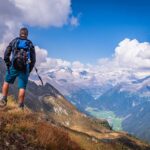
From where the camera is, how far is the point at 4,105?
48.7 feet

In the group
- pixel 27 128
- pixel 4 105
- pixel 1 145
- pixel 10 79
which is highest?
pixel 10 79

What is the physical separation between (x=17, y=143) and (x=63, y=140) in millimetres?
2106

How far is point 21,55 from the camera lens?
45.2 ft

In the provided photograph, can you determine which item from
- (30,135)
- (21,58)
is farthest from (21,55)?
(30,135)

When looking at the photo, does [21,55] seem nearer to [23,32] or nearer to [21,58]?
[21,58]

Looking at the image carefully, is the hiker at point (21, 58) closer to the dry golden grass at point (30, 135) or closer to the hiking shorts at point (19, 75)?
the hiking shorts at point (19, 75)

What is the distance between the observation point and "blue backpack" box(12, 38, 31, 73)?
1378cm

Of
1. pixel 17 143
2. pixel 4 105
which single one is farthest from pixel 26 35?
pixel 17 143

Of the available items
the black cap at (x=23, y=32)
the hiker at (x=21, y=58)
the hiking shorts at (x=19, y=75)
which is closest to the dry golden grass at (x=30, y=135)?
the hiking shorts at (x=19, y=75)

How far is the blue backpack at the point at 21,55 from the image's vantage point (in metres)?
13.8

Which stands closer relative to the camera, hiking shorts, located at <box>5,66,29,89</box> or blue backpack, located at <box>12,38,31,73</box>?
blue backpack, located at <box>12,38,31,73</box>

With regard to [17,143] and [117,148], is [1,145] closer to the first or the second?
[17,143]

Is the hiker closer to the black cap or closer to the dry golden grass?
the black cap

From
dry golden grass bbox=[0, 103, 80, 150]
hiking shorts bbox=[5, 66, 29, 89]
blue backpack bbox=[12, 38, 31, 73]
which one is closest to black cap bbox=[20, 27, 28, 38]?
blue backpack bbox=[12, 38, 31, 73]
